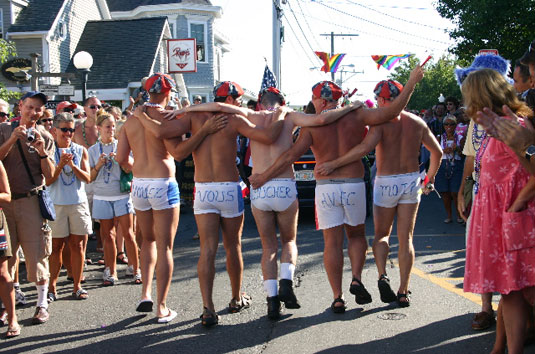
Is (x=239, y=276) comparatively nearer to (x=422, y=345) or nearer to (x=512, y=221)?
(x=422, y=345)

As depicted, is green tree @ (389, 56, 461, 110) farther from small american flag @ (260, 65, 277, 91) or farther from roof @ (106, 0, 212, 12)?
small american flag @ (260, 65, 277, 91)

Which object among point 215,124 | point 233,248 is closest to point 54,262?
point 233,248

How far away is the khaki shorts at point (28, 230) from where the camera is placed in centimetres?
566

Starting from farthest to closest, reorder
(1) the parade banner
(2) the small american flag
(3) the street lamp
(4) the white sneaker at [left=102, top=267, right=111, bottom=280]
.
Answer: (1) the parade banner < (3) the street lamp < (2) the small american flag < (4) the white sneaker at [left=102, top=267, right=111, bottom=280]

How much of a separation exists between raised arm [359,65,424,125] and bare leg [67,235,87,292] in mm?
3308

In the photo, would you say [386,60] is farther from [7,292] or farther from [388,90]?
Answer: [7,292]

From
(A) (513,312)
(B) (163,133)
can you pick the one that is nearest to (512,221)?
(A) (513,312)

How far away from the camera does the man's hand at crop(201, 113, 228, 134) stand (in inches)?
219

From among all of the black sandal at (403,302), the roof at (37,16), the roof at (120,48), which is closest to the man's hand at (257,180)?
the black sandal at (403,302)

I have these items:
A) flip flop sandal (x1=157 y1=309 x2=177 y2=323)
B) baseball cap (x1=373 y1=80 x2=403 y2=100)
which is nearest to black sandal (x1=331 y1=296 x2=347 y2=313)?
flip flop sandal (x1=157 y1=309 x2=177 y2=323)

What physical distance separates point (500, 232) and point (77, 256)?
4468 millimetres

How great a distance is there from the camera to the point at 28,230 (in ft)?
18.6

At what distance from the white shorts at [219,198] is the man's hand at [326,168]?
77cm

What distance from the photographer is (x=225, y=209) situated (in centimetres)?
571
